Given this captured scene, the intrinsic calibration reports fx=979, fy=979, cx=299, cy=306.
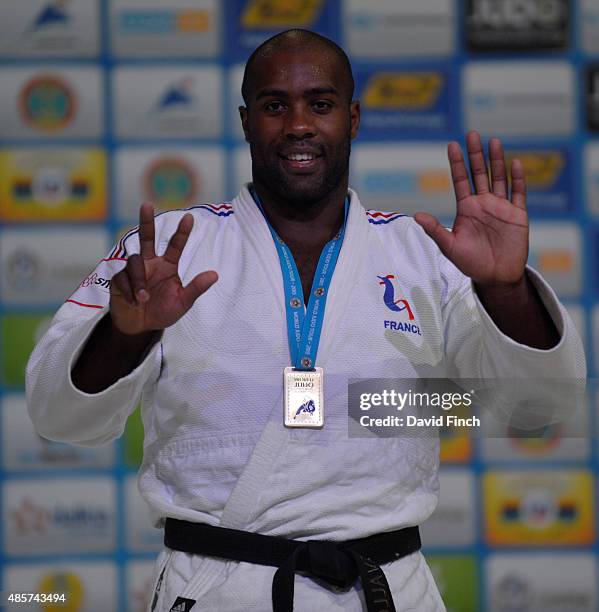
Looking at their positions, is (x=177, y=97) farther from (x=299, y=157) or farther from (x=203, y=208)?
(x=299, y=157)

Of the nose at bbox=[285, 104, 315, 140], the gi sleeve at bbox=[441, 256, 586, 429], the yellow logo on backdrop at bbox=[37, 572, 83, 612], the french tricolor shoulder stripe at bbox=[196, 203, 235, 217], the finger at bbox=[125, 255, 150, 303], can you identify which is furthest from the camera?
the yellow logo on backdrop at bbox=[37, 572, 83, 612]

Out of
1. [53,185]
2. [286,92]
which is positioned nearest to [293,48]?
[286,92]

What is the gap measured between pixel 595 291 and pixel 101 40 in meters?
1.86

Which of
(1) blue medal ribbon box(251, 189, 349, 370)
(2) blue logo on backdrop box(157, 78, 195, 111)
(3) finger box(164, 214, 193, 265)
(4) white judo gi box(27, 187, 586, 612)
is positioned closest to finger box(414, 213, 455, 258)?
(4) white judo gi box(27, 187, 586, 612)

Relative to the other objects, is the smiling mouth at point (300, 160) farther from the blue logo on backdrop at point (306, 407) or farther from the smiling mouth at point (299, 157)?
the blue logo on backdrop at point (306, 407)

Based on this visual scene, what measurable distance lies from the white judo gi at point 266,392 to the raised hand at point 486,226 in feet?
0.21

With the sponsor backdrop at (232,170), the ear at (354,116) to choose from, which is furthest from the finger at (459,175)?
the sponsor backdrop at (232,170)

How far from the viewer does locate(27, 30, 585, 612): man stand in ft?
5.13

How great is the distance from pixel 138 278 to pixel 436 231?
0.47 metres

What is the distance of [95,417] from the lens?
1.60m

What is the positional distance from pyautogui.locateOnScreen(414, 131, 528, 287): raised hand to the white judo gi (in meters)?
0.06

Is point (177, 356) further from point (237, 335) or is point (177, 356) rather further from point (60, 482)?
point (60, 482)

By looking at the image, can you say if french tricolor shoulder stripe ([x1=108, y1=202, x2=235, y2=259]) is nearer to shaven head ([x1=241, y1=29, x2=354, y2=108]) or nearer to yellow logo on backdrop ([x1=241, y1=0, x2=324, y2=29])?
shaven head ([x1=241, y1=29, x2=354, y2=108])

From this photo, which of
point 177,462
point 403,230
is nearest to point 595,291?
point 403,230
